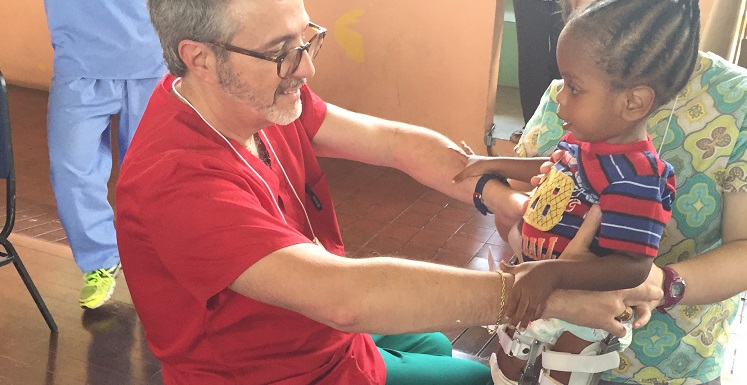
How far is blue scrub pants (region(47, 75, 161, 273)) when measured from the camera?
9.92 ft

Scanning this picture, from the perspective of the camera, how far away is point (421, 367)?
1.76m

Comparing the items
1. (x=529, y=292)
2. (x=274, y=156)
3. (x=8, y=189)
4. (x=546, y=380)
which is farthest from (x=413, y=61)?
(x=529, y=292)

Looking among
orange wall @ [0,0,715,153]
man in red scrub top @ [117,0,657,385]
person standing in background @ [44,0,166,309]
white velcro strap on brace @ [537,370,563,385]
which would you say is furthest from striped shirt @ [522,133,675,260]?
orange wall @ [0,0,715,153]

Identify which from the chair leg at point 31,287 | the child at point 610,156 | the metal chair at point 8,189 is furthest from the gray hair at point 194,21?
the chair leg at point 31,287

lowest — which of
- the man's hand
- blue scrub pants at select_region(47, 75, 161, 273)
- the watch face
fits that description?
blue scrub pants at select_region(47, 75, 161, 273)

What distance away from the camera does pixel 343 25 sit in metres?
4.73

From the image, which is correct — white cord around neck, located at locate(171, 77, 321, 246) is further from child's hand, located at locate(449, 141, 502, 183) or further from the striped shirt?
the striped shirt

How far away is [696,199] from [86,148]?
91.8 inches

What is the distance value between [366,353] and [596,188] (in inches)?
23.8

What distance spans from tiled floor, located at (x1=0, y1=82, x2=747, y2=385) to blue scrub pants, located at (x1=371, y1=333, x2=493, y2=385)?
1016 mm

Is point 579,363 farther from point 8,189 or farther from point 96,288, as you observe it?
point 96,288

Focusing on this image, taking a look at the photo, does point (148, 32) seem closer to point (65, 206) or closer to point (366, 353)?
point (65, 206)

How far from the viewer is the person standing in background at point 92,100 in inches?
117

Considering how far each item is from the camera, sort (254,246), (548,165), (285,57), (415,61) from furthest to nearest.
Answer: (415,61)
(548,165)
(285,57)
(254,246)
